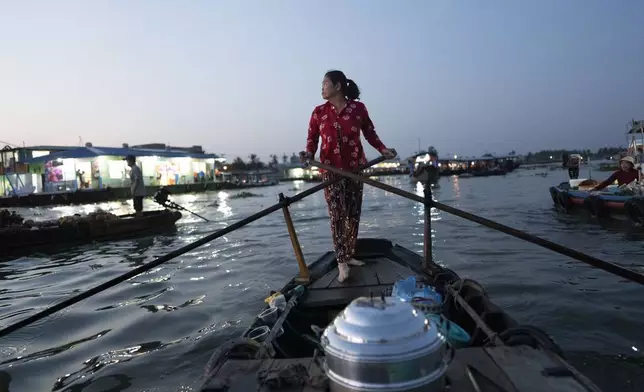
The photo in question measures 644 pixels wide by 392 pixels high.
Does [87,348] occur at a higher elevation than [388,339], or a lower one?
lower

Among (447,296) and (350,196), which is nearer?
(447,296)

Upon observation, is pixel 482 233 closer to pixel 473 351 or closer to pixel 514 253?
pixel 514 253

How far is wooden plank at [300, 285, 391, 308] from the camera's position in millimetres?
3182

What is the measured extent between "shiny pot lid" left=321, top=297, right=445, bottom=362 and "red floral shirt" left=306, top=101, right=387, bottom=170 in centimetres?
252

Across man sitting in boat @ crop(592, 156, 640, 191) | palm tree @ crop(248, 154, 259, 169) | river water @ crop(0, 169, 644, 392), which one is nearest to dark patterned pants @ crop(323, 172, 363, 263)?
river water @ crop(0, 169, 644, 392)

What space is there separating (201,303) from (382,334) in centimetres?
A: 468

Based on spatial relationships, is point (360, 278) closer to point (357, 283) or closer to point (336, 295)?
point (357, 283)

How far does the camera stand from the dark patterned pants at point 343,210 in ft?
12.6

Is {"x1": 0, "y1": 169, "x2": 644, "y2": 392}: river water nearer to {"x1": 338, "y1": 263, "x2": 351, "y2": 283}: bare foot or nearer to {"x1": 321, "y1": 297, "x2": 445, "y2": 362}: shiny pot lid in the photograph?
{"x1": 338, "y1": 263, "x2": 351, "y2": 283}: bare foot

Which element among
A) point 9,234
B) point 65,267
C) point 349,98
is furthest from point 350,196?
Answer: point 9,234

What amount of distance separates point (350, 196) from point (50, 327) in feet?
12.0

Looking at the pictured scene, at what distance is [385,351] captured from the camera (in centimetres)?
126

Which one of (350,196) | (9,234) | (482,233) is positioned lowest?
(482,233)

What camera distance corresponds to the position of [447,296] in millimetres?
3039
